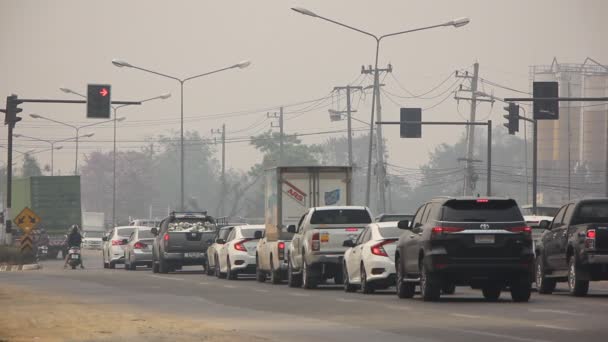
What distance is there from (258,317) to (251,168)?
16416cm

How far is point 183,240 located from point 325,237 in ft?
53.4

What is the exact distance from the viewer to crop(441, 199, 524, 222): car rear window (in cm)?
2738

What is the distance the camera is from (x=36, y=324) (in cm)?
2169

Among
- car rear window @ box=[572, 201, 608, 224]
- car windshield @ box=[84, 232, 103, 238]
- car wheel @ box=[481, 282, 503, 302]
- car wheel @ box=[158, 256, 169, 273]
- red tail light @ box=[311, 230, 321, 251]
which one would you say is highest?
car rear window @ box=[572, 201, 608, 224]

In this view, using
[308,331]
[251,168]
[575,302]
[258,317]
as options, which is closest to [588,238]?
[575,302]

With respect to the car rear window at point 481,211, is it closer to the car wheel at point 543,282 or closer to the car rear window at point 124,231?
the car wheel at point 543,282

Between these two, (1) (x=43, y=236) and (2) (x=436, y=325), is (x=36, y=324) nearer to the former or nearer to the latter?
(2) (x=436, y=325)

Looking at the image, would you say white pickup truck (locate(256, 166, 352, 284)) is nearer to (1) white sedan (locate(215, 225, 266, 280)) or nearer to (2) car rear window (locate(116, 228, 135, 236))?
(1) white sedan (locate(215, 225, 266, 280))

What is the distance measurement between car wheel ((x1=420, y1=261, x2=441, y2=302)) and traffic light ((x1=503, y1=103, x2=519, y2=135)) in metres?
33.7

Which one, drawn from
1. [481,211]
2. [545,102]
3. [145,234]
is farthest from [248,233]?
[481,211]

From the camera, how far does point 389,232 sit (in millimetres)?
31844

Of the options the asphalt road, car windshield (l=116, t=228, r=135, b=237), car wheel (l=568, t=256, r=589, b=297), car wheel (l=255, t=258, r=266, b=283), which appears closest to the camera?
the asphalt road

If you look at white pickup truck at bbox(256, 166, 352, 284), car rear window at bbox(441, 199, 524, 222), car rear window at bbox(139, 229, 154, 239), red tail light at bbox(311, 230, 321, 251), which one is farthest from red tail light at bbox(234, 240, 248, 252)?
car rear window at bbox(441, 199, 524, 222)

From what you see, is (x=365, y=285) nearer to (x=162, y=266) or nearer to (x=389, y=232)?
(x=389, y=232)
